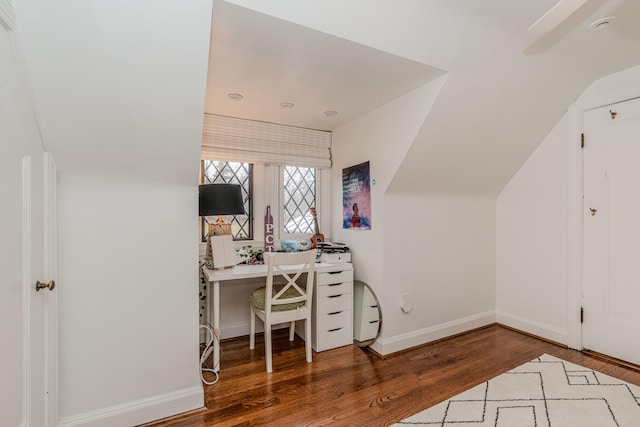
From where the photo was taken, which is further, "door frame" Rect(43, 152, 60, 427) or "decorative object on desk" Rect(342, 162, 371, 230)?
"decorative object on desk" Rect(342, 162, 371, 230)

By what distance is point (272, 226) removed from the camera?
298 centimetres

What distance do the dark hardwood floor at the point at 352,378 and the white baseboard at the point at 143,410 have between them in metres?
→ 0.06

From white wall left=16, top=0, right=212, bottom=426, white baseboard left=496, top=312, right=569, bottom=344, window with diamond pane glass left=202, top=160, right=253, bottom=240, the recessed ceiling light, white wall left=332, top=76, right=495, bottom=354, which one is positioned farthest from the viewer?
window with diamond pane glass left=202, top=160, right=253, bottom=240

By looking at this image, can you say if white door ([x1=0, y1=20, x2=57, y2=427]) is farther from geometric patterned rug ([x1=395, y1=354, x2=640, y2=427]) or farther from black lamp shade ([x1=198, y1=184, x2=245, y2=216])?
geometric patterned rug ([x1=395, y1=354, x2=640, y2=427])

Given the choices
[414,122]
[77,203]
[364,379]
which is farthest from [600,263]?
[77,203]

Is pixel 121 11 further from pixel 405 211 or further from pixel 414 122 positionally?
pixel 405 211

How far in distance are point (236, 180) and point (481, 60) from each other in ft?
7.37

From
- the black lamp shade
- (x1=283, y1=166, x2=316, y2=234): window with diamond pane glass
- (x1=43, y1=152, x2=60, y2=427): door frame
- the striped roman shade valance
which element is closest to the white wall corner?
(x1=43, y1=152, x2=60, y2=427): door frame

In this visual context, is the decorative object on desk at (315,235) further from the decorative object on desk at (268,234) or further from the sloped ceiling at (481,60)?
the sloped ceiling at (481,60)

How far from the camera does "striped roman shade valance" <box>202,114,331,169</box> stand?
2719 mm

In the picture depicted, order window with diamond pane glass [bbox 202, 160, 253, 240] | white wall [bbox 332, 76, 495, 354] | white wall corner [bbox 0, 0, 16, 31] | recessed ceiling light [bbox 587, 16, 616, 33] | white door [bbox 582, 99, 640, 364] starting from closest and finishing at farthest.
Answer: white wall corner [bbox 0, 0, 16, 31] < recessed ceiling light [bbox 587, 16, 616, 33] < white door [bbox 582, 99, 640, 364] < white wall [bbox 332, 76, 495, 354] < window with diamond pane glass [bbox 202, 160, 253, 240]

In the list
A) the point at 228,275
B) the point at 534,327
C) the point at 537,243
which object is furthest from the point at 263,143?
the point at 534,327

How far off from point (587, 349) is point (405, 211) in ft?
6.22

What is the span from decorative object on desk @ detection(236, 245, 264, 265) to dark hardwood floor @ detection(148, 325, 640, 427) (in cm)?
76
